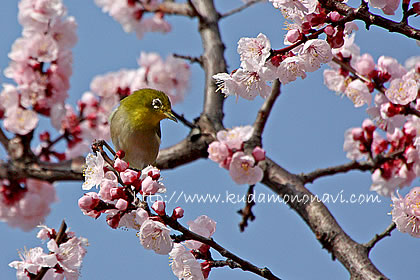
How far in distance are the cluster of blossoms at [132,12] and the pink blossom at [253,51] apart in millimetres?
4896

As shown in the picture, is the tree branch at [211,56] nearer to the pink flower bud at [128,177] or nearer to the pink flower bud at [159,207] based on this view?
the pink flower bud at [128,177]

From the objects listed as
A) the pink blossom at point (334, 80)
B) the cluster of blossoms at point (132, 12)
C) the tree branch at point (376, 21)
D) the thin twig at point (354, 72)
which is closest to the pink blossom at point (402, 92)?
the thin twig at point (354, 72)

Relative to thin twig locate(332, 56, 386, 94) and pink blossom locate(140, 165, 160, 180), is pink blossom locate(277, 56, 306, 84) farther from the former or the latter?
thin twig locate(332, 56, 386, 94)

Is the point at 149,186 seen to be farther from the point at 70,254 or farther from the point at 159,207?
the point at 70,254

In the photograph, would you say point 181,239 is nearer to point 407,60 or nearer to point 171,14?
point 407,60

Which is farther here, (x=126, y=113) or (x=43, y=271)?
(x=126, y=113)

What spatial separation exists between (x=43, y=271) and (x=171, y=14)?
14.8 feet

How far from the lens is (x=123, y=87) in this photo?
6988 millimetres

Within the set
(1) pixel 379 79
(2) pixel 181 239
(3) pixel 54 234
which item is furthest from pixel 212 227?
(1) pixel 379 79

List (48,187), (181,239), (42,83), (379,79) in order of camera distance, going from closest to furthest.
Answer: (181,239), (379,79), (42,83), (48,187)

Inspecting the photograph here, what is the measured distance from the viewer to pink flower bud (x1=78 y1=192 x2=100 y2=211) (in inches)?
95.6

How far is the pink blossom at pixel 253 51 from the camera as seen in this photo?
234 cm

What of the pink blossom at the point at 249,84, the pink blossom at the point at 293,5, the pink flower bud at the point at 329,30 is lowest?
the pink blossom at the point at 249,84

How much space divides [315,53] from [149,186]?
1.00 meters
